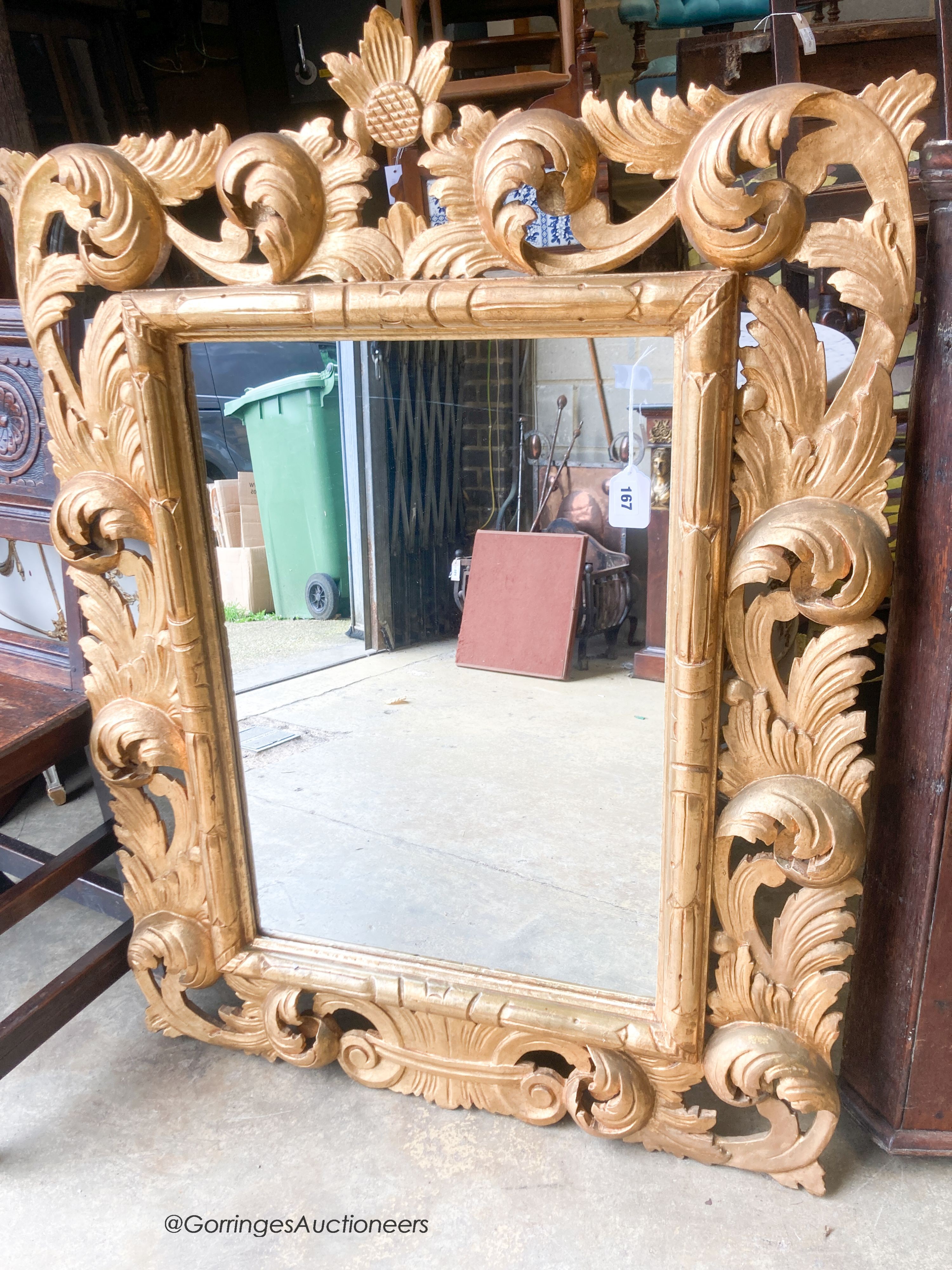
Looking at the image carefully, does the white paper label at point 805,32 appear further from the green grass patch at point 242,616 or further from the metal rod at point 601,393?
the green grass patch at point 242,616

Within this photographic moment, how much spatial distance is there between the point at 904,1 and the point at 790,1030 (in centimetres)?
312

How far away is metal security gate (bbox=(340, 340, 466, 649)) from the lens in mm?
1205

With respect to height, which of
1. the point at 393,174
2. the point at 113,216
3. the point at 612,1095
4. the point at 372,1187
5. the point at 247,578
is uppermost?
the point at 393,174

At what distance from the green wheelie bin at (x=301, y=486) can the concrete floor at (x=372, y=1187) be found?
164 mm

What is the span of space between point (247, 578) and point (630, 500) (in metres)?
0.58

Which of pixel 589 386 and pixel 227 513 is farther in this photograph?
pixel 227 513

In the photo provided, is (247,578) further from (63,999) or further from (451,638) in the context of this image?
(63,999)

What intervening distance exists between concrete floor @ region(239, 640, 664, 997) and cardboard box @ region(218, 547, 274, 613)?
14 cm

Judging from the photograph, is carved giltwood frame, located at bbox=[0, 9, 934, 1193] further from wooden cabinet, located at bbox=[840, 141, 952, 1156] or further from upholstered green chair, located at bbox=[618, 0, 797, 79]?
upholstered green chair, located at bbox=[618, 0, 797, 79]

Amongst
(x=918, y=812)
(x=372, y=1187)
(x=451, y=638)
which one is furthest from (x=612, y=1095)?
(x=451, y=638)

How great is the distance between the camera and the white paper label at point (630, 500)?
1.11m

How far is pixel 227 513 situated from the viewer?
4.26 feet

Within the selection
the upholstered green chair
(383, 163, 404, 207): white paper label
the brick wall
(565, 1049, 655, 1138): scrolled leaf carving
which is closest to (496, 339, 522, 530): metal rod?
the brick wall

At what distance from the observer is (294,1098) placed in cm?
130
